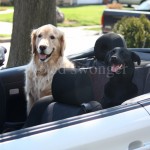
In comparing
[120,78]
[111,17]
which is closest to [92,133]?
[120,78]

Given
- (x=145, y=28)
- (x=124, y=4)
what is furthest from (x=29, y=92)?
(x=124, y=4)

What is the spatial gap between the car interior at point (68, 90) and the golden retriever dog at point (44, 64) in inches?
4.0

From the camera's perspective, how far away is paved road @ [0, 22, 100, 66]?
597 inches

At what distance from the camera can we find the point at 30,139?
2500 millimetres

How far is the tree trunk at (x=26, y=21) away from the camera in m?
6.93

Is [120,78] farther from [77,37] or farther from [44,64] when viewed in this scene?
[77,37]

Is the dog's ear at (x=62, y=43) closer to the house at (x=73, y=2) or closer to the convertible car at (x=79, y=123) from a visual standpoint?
the convertible car at (x=79, y=123)

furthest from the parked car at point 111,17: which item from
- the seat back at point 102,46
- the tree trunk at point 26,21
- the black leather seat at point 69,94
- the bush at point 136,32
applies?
the black leather seat at point 69,94

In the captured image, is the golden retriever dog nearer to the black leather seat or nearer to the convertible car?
the convertible car

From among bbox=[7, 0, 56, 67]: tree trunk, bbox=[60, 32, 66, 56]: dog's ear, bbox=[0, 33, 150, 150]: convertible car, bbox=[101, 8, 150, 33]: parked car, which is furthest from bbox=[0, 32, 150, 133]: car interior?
bbox=[101, 8, 150, 33]: parked car

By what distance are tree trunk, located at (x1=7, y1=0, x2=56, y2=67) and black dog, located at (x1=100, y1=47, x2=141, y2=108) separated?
3108 millimetres

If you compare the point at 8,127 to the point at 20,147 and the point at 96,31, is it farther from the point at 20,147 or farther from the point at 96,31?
the point at 96,31

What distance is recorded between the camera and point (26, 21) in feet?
23.1

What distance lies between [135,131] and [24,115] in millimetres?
1903
